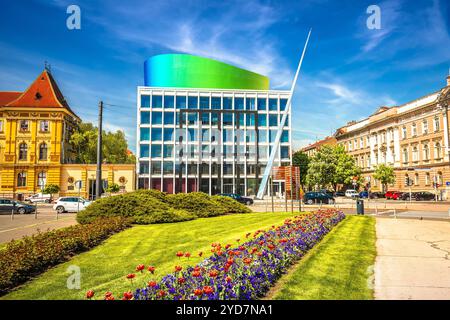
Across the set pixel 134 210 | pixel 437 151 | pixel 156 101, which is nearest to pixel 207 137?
pixel 156 101

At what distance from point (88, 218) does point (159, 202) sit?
3.95 meters

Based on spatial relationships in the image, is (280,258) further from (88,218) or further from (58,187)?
(58,187)

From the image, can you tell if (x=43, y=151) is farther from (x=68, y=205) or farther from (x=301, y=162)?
(x=301, y=162)

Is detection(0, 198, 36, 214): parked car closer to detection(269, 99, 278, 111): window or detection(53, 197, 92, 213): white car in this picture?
detection(53, 197, 92, 213): white car

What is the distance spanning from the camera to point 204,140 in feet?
209

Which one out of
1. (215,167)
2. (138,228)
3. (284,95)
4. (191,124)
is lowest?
(138,228)

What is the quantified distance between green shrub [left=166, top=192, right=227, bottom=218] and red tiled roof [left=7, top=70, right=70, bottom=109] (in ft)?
152

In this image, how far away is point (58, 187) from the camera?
5112cm

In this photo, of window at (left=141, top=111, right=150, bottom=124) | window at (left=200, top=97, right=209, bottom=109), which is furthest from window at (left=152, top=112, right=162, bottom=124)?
window at (left=200, top=97, right=209, bottom=109)

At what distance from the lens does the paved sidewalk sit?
19.3 feet

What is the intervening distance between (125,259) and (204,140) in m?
54.8

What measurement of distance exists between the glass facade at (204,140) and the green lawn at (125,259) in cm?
4750

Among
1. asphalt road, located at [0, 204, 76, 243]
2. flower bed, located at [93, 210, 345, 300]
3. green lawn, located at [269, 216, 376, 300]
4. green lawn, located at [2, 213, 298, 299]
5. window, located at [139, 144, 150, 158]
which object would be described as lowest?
asphalt road, located at [0, 204, 76, 243]
